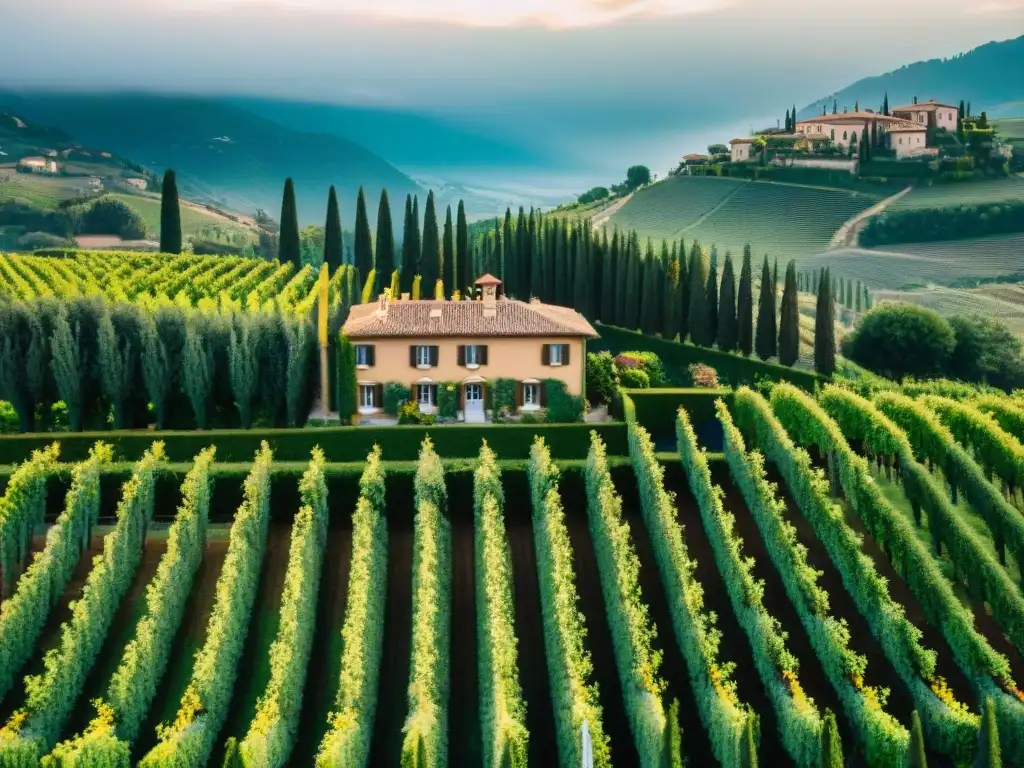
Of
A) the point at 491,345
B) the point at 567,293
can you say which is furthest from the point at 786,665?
the point at 567,293

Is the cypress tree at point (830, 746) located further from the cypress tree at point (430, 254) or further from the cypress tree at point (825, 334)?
the cypress tree at point (430, 254)

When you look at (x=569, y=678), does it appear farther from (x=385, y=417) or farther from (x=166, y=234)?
(x=166, y=234)

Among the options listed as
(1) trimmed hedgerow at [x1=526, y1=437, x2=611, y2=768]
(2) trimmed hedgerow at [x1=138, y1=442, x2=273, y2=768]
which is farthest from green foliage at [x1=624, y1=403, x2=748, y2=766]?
(2) trimmed hedgerow at [x1=138, y1=442, x2=273, y2=768]

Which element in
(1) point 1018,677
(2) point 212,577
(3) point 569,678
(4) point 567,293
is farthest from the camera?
(4) point 567,293

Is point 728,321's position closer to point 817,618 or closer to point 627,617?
point 817,618

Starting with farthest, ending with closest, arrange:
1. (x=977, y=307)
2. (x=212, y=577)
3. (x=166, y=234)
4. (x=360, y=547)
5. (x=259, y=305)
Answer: (x=977, y=307), (x=166, y=234), (x=259, y=305), (x=212, y=577), (x=360, y=547)

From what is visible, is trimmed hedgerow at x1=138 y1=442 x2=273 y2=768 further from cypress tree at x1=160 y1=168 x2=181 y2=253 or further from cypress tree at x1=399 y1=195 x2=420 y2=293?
cypress tree at x1=160 y1=168 x2=181 y2=253

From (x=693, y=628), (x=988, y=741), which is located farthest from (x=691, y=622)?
(x=988, y=741)
